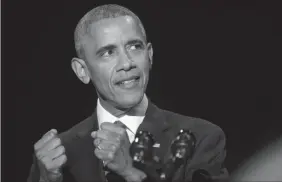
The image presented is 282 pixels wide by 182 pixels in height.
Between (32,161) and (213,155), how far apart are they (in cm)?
70

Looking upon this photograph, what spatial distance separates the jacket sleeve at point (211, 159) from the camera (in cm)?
139

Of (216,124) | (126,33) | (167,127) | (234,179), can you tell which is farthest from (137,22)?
(234,179)

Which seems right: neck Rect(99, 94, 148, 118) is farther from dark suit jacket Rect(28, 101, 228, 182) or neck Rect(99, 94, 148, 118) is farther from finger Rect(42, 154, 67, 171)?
finger Rect(42, 154, 67, 171)

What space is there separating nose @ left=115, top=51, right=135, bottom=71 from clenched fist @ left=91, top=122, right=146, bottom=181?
237 millimetres

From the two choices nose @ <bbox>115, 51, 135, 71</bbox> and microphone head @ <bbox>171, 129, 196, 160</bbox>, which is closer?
microphone head @ <bbox>171, 129, 196, 160</bbox>

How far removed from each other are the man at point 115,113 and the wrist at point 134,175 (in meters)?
0.04

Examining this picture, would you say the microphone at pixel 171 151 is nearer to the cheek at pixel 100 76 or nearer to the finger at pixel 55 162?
the finger at pixel 55 162

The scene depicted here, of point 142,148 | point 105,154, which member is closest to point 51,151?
point 105,154

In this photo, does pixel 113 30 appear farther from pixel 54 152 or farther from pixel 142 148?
pixel 142 148

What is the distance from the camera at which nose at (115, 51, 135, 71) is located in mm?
1420

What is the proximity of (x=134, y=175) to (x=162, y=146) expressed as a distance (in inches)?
11.4

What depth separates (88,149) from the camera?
1594 millimetres

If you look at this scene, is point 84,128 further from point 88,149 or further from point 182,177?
point 182,177

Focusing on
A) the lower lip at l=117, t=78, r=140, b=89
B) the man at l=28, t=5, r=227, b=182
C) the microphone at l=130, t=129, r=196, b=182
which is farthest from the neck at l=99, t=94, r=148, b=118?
the microphone at l=130, t=129, r=196, b=182
